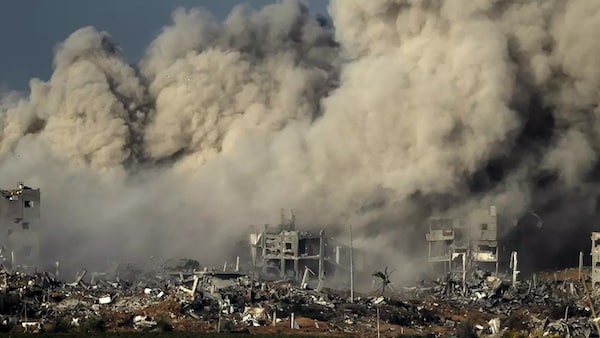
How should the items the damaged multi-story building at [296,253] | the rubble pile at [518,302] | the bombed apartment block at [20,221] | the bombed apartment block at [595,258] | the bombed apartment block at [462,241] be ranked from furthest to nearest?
1. the bombed apartment block at [20,221]
2. the damaged multi-story building at [296,253]
3. the bombed apartment block at [462,241]
4. the bombed apartment block at [595,258]
5. the rubble pile at [518,302]

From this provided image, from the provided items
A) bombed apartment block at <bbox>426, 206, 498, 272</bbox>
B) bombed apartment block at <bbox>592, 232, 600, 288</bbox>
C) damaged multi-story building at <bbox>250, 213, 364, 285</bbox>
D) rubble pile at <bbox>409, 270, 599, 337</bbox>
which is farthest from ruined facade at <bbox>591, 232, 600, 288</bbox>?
damaged multi-story building at <bbox>250, 213, 364, 285</bbox>

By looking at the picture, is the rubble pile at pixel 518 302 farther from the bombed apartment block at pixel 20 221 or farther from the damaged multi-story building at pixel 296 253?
the bombed apartment block at pixel 20 221

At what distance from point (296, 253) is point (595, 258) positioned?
1185 centimetres

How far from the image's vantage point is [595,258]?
182 feet

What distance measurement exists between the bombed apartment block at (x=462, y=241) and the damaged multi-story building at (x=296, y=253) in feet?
10.1

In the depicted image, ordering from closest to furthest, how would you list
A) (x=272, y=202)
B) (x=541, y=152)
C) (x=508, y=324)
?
(x=508, y=324), (x=541, y=152), (x=272, y=202)

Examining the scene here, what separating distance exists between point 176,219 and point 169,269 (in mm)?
5283

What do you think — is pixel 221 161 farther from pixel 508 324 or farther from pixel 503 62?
pixel 508 324

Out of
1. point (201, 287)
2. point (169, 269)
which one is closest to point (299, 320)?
point (201, 287)

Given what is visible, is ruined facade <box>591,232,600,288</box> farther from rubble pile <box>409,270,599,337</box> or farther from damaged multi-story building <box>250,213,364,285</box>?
damaged multi-story building <box>250,213,364,285</box>

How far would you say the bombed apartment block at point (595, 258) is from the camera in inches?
2164

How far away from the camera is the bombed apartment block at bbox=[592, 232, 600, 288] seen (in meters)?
55.0

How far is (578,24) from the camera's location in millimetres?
54031

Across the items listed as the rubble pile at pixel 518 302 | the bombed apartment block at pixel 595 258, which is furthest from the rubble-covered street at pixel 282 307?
the bombed apartment block at pixel 595 258
